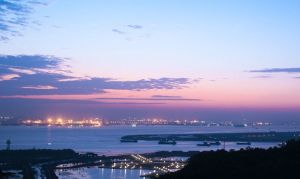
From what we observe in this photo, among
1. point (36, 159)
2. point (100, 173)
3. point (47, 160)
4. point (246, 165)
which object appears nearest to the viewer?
point (246, 165)

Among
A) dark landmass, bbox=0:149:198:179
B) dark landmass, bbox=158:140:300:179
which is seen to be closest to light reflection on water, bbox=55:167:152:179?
dark landmass, bbox=0:149:198:179

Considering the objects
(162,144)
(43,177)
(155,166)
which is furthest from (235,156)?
(162,144)

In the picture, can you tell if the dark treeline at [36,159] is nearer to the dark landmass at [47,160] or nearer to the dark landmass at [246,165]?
the dark landmass at [47,160]

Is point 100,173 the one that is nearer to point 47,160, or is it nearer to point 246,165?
point 47,160

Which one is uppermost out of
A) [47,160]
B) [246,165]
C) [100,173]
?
[246,165]

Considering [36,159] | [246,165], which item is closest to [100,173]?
[36,159]

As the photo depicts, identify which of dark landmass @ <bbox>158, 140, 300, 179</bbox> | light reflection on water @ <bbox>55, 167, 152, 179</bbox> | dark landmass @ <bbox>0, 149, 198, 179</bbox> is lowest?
light reflection on water @ <bbox>55, 167, 152, 179</bbox>

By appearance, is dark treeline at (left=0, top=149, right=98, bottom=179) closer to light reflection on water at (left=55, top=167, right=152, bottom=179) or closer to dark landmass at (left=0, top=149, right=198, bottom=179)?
dark landmass at (left=0, top=149, right=198, bottom=179)

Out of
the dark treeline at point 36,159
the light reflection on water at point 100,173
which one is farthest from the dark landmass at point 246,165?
the dark treeline at point 36,159

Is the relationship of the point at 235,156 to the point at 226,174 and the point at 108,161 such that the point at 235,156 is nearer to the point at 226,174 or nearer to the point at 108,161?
the point at 226,174
